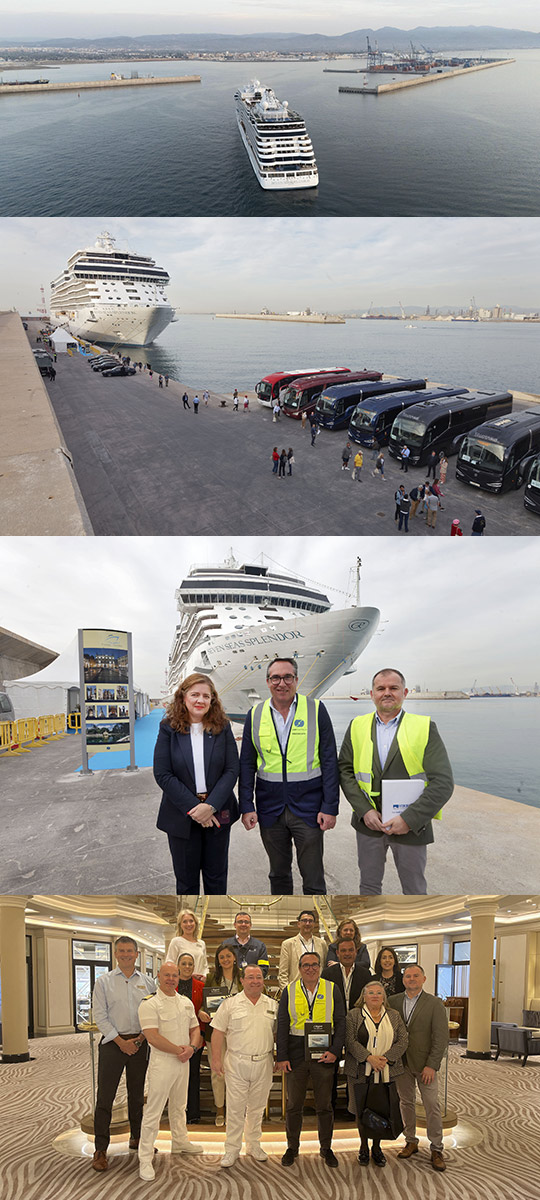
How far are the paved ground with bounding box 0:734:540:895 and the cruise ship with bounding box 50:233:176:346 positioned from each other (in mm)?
4059

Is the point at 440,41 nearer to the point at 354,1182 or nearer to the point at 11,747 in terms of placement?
the point at 11,747

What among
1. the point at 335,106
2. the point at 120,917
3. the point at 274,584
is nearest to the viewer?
the point at 120,917

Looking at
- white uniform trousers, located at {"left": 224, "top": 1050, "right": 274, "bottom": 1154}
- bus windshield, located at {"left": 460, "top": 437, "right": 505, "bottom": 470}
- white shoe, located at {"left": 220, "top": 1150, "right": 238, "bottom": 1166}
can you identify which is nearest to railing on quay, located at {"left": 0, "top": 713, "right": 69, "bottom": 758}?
white uniform trousers, located at {"left": 224, "top": 1050, "right": 274, "bottom": 1154}

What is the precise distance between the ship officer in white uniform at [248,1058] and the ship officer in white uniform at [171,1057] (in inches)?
4.6

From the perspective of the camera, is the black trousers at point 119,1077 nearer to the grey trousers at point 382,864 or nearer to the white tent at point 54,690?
the grey trousers at point 382,864

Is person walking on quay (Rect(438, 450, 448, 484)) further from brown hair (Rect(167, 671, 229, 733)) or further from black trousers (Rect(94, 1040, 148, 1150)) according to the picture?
black trousers (Rect(94, 1040, 148, 1150))

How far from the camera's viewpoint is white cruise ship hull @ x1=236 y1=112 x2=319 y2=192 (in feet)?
18.9

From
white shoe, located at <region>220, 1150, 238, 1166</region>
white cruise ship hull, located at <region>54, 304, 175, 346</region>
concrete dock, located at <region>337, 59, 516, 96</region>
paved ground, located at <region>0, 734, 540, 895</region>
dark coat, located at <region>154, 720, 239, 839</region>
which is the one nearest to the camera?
white shoe, located at <region>220, 1150, 238, 1166</region>

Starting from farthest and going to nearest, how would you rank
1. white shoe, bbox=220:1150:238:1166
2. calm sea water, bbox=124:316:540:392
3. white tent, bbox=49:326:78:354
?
white tent, bbox=49:326:78:354
calm sea water, bbox=124:316:540:392
white shoe, bbox=220:1150:238:1166

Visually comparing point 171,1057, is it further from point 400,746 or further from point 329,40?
point 329,40

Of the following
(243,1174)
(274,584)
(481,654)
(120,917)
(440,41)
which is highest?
(440,41)

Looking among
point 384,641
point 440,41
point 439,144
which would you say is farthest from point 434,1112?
point 440,41

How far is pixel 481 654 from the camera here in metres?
5.75

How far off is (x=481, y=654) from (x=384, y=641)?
2.60 feet
